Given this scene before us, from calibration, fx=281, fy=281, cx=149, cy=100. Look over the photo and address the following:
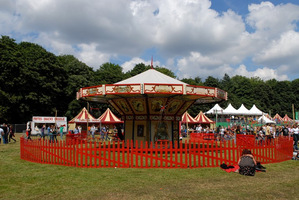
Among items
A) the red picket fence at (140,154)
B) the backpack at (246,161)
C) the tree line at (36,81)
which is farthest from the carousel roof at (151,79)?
the tree line at (36,81)

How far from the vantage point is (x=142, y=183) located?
7.89 meters

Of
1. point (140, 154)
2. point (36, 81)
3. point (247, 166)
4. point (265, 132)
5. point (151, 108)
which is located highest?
point (36, 81)

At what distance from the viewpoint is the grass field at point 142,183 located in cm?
670

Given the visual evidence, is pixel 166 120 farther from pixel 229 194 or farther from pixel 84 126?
pixel 84 126

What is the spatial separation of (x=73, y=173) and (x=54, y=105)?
34762 mm

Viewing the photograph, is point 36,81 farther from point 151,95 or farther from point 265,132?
point 265,132

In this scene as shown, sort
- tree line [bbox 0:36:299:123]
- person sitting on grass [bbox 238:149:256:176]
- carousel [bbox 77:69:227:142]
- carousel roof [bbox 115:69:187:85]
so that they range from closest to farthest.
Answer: person sitting on grass [bbox 238:149:256:176] < carousel [bbox 77:69:227:142] < carousel roof [bbox 115:69:187:85] < tree line [bbox 0:36:299:123]

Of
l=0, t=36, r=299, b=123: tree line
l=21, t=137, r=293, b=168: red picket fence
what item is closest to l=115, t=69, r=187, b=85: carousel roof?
l=21, t=137, r=293, b=168: red picket fence

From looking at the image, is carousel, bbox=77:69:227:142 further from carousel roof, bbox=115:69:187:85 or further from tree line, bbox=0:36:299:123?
tree line, bbox=0:36:299:123

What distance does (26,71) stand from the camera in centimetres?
3700

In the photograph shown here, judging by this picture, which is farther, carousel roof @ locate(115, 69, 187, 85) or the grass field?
carousel roof @ locate(115, 69, 187, 85)

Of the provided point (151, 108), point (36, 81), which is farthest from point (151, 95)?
point (36, 81)

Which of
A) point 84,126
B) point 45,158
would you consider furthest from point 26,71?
point 45,158

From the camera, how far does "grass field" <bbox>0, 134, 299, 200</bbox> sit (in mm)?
6699
